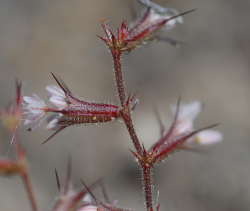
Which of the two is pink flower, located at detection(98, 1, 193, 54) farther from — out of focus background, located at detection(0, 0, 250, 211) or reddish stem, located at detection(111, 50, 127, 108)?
out of focus background, located at detection(0, 0, 250, 211)

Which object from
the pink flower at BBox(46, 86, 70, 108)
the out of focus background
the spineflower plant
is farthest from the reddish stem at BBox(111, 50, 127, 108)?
the out of focus background

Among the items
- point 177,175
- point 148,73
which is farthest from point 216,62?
point 177,175

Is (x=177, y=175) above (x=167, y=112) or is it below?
below

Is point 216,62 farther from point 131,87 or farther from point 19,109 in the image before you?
point 19,109

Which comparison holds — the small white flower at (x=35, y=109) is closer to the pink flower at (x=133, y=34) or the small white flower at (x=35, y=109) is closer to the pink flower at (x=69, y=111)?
the pink flower at (x=69, y=111)

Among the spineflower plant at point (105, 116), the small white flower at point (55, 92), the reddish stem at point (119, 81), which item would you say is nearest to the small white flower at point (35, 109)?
the spineflower plant at point (105, 116)

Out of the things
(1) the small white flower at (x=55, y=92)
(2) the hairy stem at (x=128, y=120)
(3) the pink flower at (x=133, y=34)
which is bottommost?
(2) the hairy stem at (x=128, y=120)

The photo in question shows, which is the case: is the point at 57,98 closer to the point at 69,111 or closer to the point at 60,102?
the point at 60,102

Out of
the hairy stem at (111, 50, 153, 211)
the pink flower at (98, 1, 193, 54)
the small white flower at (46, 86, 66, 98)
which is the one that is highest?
the pink flower at (98, 1, 193, 54)

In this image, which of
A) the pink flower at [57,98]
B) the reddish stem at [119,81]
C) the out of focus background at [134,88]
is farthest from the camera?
the out of focus background at [134,88]
